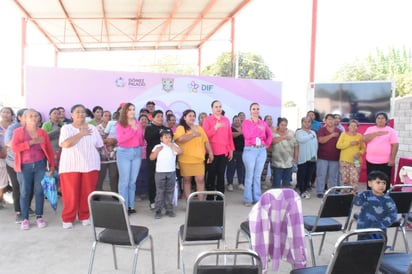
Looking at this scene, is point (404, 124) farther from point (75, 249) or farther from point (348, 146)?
point (75, 249)

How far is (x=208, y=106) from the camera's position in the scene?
23.4 feet

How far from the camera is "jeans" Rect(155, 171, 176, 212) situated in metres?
4.45

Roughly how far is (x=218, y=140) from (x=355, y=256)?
3.26 meters

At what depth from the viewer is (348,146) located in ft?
17.8

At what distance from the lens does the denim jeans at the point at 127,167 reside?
4.48m

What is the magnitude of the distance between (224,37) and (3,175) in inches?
441

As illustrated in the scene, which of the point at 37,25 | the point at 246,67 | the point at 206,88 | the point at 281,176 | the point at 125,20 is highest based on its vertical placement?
the point at 246,67

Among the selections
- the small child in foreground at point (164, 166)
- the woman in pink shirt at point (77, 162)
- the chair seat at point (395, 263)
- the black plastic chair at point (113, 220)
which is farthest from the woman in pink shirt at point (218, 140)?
the chair seat at point (395, 263)

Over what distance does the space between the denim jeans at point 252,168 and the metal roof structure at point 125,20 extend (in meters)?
6.49

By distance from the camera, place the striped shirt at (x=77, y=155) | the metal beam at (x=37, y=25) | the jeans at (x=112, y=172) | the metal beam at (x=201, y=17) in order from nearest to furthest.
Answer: the striped shirt at (x=77, y=155) < the jeans at (x=112, y=172) < the metal beam at (x=37, y=25) < the metal beam at (x=201, y=17)

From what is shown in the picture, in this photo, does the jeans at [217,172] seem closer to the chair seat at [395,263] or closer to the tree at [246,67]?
the chair seat at [395,263]

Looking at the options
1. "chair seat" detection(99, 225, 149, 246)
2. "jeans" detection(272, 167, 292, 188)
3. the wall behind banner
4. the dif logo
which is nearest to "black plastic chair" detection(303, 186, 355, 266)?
"chair seat" detection(99, 225, 149, 246)

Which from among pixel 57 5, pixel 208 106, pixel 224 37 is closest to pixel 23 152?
pixel 208 106

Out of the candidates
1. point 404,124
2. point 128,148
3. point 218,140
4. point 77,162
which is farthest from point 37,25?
point 404,124
